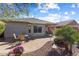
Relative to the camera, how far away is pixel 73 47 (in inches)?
221

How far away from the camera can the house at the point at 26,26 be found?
18.4 feet

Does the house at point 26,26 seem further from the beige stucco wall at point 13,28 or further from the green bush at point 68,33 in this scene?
the green bush at point 68,33

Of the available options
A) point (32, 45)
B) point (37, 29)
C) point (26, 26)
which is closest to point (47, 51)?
point (32, 45)

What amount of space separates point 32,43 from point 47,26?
0.44 m

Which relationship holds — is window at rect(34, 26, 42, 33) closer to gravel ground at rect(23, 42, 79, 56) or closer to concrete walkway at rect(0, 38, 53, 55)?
concrete walkway at rect(0, 38, 53, 55)

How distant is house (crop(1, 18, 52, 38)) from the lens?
5.62 m

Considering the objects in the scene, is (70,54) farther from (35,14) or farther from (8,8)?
(8,8)

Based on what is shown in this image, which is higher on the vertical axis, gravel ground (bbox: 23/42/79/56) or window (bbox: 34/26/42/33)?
window (bbox: 34/26/42/33)

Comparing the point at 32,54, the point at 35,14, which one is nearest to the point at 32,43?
the point at 32,54

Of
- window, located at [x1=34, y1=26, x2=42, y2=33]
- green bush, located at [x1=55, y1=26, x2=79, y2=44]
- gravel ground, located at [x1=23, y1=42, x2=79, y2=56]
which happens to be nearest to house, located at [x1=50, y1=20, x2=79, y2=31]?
green bush, located at [x1=55, y1=26, x2=79, y2=44]

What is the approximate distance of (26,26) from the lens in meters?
5.66

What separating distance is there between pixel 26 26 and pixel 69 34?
84 centimetres

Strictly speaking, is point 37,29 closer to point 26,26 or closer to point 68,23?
point 26,26

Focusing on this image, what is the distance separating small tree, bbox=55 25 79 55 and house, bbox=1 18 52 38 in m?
0.26
